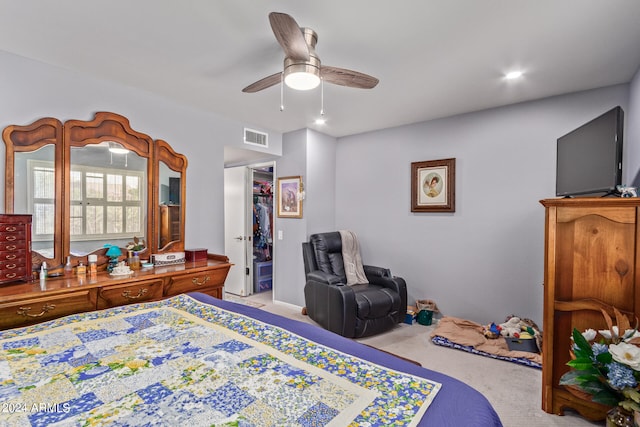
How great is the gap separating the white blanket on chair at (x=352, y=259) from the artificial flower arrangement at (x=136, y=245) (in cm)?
230

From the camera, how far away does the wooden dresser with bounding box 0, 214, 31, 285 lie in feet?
7.03

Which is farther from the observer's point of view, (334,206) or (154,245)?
(334,206)

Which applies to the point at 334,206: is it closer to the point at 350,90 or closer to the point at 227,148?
the point at 227,148

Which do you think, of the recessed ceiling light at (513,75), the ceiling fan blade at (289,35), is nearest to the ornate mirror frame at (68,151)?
the ceiling fan blade at (289,35)

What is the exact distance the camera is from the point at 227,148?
13.3 feet

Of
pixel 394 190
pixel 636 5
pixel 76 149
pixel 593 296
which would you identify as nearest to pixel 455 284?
pixel 394 190

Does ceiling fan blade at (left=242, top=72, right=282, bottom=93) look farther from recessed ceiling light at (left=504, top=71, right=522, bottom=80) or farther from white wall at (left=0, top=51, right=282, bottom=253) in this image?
recessed ceiling light at (left=504, top=71, right=522, bottom=80)

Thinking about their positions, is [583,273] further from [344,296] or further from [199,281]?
[199,281]

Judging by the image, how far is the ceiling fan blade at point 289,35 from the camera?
1.53 meters

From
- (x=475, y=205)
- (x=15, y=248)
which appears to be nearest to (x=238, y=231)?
(x=15, y=248)

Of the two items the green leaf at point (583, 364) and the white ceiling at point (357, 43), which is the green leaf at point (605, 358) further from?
the white ceiling at point (357, 43)

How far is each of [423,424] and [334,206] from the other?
402cm

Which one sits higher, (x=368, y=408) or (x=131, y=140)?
(x=131, y=140)

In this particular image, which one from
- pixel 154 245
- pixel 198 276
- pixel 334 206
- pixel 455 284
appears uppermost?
pixel 334 206
